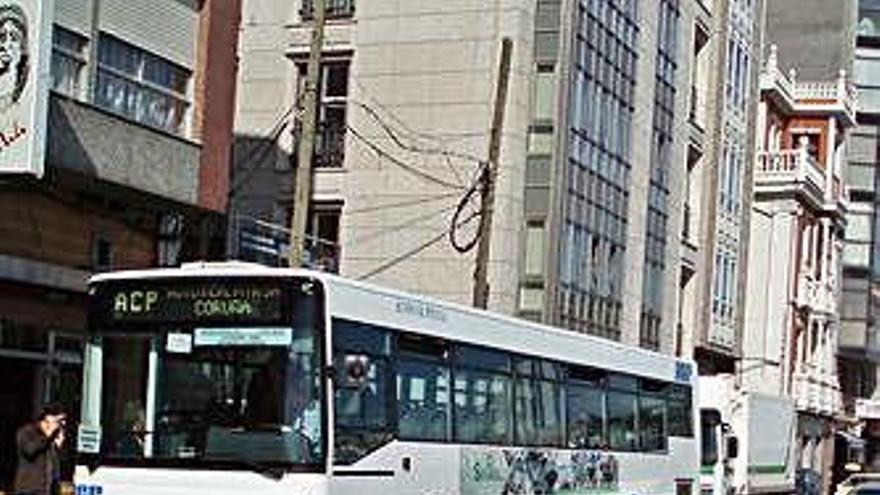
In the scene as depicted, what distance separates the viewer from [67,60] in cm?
2280

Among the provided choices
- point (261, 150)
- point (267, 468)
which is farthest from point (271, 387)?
point (261, 150)

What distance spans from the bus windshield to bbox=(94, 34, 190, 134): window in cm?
873

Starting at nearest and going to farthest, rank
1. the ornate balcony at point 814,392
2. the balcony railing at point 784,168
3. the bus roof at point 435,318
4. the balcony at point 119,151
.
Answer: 1. the bus roof at point 435,318
2. the balcony at point 119,151
3. the balcony railing at point 784,168
4. the ornate balcony at point 814,392

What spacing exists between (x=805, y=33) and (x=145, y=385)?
58287mm

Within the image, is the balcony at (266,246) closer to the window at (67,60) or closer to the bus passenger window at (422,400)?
the window at (67,60)

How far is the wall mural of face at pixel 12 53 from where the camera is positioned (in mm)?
20250

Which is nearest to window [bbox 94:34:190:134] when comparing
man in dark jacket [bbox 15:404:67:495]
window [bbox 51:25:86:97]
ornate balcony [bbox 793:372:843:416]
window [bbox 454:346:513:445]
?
window [bbox 51:25:86:97]

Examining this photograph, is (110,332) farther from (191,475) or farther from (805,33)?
(805,33)

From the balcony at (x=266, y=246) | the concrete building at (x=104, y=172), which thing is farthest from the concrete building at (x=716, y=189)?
the concrete building at (x=104, y=172)

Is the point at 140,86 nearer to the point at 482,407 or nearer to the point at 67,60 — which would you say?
the point at 67,60

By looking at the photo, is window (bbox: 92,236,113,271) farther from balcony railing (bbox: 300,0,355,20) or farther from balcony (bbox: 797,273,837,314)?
balcony (bbox: 797,273,837,314)

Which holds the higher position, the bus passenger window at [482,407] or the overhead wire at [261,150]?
the overhead wire at [261,150]

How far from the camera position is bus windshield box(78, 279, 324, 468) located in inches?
575

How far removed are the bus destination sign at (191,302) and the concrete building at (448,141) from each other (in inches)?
730
